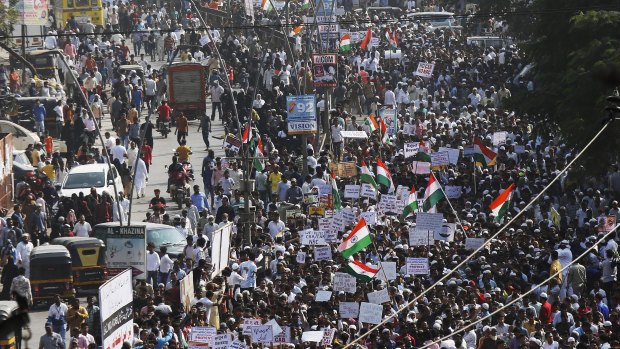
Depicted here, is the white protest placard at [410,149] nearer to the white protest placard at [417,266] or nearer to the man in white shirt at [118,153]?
the man in white shirt at [118,153]

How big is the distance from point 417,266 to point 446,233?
2057 mm

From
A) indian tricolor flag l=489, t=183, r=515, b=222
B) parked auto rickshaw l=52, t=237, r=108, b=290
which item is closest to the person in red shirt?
indian tricolor flag l=489, t=183, r=515, b=222

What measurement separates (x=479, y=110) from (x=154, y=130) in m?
9.90

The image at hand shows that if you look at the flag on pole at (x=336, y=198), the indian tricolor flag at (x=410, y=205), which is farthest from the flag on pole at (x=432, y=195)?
the flag on pole at (x=336, y=198)

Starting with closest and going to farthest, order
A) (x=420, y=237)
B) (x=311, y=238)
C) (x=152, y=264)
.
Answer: (x=420, y=237)
(x=311, y=238)
(x=152, y=264)

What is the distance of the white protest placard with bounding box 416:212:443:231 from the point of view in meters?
26.1

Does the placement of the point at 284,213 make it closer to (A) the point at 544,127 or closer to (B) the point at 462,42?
(A) the point at 544,127

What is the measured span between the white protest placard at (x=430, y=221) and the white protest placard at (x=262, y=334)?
5551 mm

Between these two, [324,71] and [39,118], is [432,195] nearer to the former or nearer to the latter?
[324,71]

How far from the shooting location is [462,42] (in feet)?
197

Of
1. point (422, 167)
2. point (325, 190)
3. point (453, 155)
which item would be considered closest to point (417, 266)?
point (325, 190)

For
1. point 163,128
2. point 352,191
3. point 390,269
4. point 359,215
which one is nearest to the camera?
point 390,269

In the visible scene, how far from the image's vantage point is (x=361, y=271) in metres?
23.6

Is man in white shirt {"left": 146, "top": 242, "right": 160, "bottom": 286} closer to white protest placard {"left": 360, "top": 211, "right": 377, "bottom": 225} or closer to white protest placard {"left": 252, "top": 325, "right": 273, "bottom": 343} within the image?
white protest placard {"left": 360, "top": 211, "right": 377, "bottom": 225}
